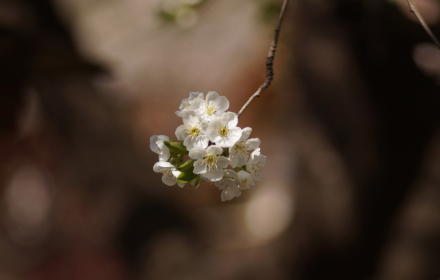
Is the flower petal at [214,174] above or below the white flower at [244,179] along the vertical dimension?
above

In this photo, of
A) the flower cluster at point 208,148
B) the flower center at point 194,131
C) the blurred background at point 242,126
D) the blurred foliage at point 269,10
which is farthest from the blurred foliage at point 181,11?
the flower center at point 194,131

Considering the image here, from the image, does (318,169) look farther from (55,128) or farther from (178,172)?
(55,128)

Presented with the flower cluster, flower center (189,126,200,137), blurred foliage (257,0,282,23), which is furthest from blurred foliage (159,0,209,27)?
flower center (189,126,200,137)

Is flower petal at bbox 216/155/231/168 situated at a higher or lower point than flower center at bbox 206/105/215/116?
lower

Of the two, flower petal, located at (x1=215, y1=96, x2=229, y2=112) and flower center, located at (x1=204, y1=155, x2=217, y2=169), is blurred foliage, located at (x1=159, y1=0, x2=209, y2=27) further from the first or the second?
flower center, located at (x1=204, y1=155, x2=217, y2=169)

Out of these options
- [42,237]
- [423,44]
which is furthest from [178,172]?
[42,237]

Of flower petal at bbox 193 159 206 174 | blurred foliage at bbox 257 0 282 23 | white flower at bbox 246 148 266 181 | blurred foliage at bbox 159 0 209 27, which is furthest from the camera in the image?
blurred foliage at bbox 159 0 209 27

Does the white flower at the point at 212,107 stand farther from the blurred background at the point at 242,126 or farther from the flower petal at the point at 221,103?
the blurred background at the point at 242,126
